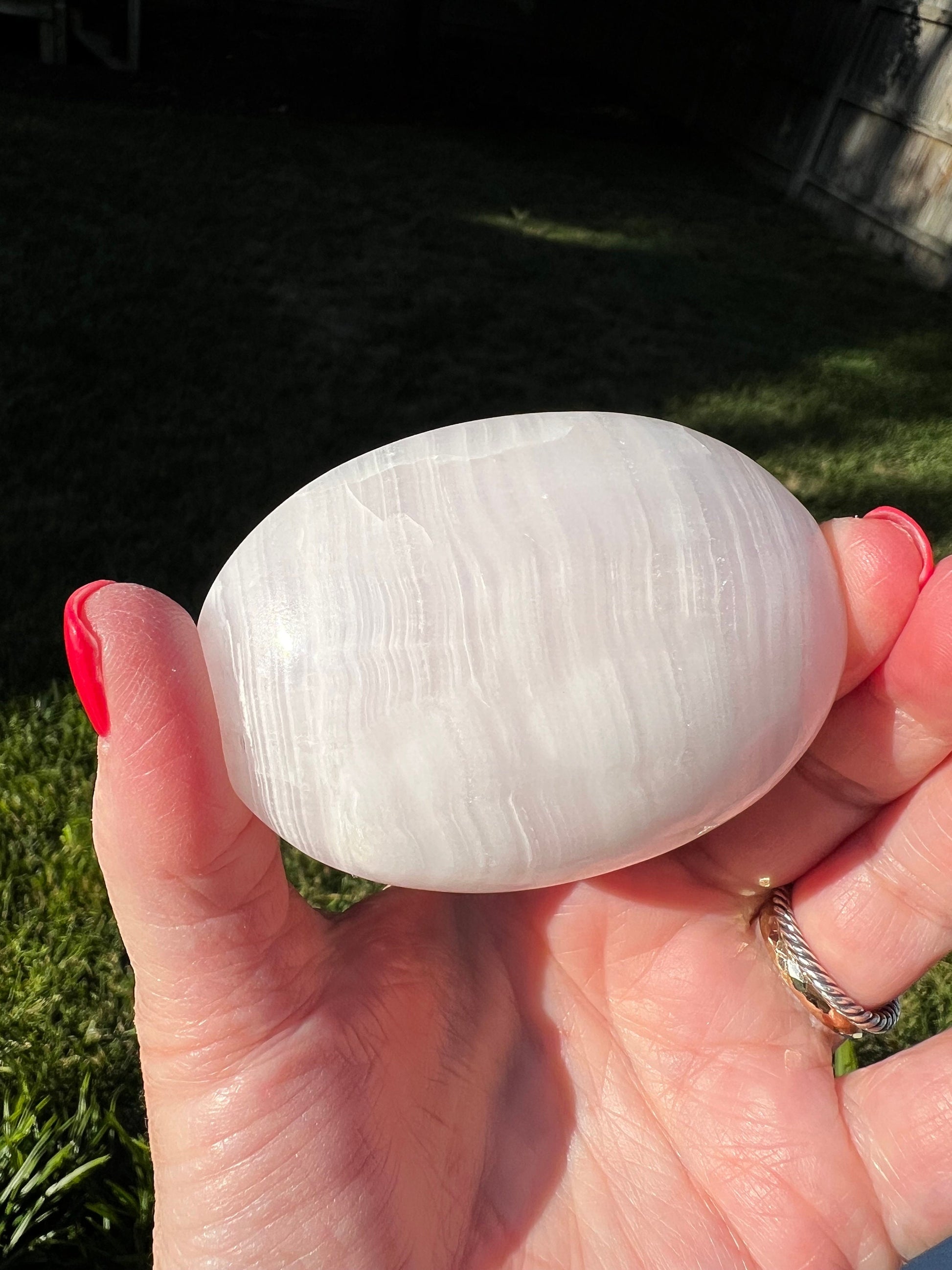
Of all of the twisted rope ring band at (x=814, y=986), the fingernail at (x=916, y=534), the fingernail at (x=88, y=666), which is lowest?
the twisted rope ring band at (x=814, y=986)

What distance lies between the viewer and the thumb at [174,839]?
0.93 metres

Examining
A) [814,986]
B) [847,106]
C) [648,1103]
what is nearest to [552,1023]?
[648,1103]

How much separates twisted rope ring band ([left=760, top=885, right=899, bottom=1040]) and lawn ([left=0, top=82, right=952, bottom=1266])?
621mm

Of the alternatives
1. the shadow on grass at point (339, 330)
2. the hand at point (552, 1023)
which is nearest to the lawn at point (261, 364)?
the shadow on grass at point (339, 330)

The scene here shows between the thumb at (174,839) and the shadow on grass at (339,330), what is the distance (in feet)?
4.47

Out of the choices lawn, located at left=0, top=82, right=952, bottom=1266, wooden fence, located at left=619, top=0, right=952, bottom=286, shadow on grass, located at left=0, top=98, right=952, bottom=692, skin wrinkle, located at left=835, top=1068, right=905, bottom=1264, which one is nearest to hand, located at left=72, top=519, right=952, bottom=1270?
skin wrinkle, located at left=835, top=1068, right=905, bottom=1264

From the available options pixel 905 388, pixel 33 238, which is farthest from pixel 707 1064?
pixel 33 238

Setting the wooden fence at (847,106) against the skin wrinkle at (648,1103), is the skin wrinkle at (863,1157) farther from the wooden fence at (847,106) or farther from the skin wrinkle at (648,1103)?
the wooden fence at (847,106)

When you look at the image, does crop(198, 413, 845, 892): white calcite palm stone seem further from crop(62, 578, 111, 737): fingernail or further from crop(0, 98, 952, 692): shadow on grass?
crop(0, 98, 952, 692): shadow on grass

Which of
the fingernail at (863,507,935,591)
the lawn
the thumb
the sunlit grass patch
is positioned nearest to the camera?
the thumb

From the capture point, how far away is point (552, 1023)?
125cm

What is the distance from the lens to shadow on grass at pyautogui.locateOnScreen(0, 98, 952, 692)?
8.96 feet

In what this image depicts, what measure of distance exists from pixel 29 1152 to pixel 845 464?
2662 millimetres

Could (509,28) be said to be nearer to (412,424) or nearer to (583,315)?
(583,315)
